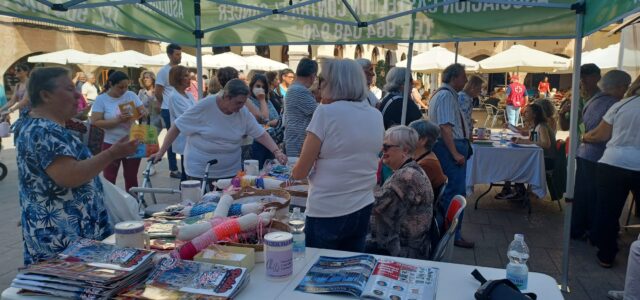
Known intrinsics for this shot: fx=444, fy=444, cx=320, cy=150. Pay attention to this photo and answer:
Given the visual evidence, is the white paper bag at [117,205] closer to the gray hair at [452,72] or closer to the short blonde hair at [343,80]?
the short blonde hair at [343,80]

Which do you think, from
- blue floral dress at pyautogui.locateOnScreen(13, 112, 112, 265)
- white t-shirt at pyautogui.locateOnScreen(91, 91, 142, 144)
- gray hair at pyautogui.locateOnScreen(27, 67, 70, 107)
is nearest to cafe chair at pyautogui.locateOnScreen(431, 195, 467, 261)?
blue floral dress at pyautogui.locateOnScreen(13, 112, 112, 265)

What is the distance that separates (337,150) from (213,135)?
159cm

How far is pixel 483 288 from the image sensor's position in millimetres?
1590

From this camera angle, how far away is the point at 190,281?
164cm

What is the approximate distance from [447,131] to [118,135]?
11.0 ft

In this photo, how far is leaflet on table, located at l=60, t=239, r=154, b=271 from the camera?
5.47 feet

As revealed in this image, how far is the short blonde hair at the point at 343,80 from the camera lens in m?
2.26

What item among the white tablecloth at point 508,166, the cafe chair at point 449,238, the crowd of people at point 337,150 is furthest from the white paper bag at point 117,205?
the white tablecloth at point 508,166

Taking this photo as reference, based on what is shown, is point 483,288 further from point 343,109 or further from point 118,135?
point 118,135

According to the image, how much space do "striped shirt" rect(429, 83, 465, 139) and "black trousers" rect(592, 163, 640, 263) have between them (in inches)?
49.7

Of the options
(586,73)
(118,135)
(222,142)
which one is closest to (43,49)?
(118,135)

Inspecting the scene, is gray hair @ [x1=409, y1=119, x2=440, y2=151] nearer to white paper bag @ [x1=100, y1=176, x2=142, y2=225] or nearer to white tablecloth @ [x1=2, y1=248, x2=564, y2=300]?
white tablecloth @ [x1=2, y1=248, x2=564, y2=300]

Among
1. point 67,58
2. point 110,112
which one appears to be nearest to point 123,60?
point 67,58

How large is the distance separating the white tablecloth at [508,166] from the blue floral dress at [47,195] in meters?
4.64
